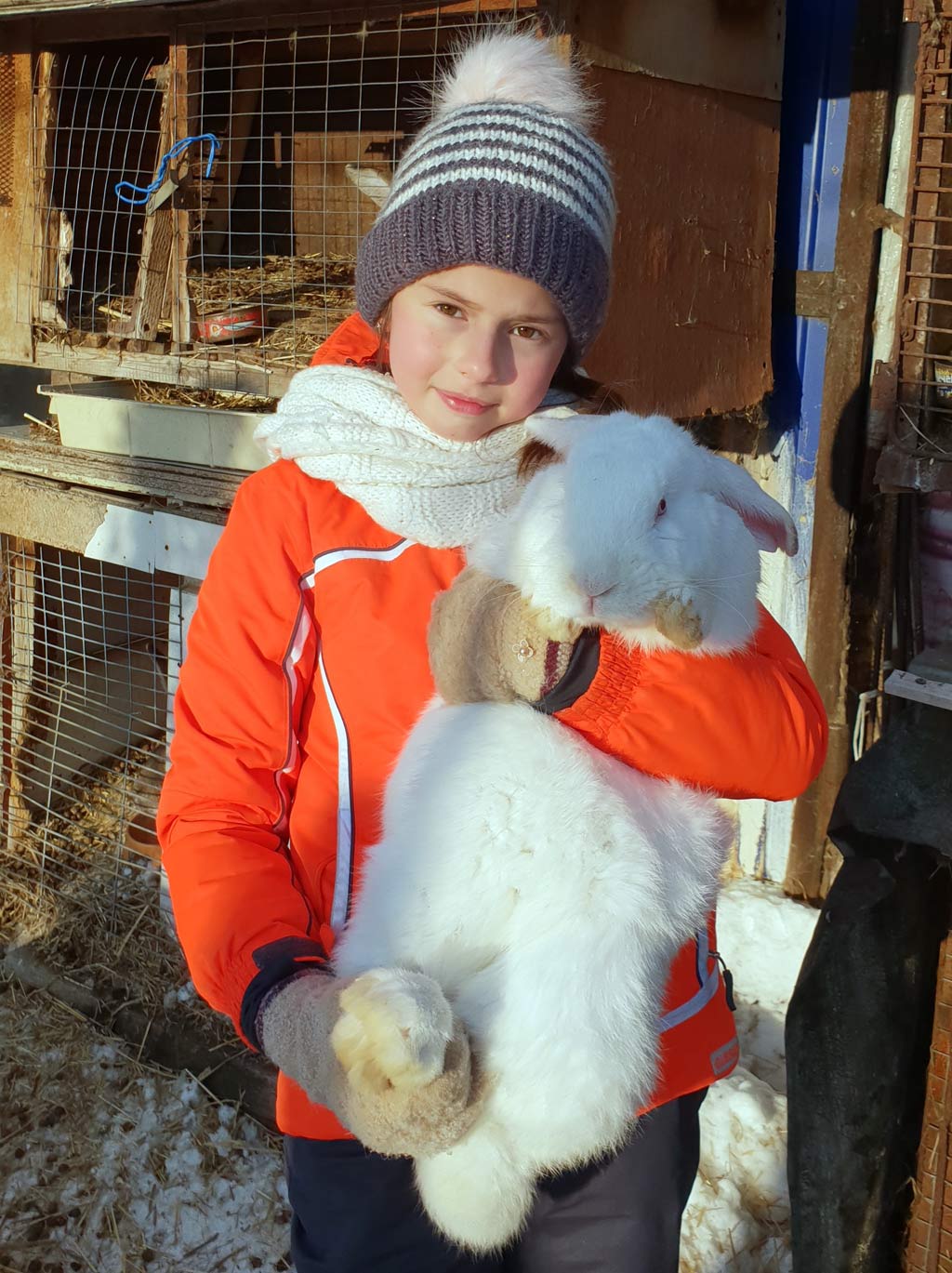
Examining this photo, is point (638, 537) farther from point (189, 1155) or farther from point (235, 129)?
point (235, 129)

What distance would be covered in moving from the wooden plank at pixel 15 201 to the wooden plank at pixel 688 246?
1887 mm

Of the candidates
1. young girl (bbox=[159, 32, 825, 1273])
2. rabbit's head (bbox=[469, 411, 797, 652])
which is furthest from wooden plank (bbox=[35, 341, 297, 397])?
rabbit's head (bbox=[469, 411, 797, 652])

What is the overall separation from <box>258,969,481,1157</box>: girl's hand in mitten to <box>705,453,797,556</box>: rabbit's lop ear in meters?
0.66

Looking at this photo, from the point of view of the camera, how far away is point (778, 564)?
3.14 meters

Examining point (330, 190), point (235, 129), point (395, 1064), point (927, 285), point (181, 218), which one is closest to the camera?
point (395, 1064)

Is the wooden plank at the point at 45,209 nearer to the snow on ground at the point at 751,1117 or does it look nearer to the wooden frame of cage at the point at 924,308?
the wooden frame of cage at the point at 924,308

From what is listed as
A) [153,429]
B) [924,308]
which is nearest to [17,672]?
[153,429]

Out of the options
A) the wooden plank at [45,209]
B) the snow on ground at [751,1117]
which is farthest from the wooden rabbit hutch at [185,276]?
the snow on ground at [751,1117]

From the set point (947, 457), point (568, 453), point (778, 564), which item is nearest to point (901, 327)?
point (947, 457)

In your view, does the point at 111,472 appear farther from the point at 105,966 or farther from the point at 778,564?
the point at 778,564

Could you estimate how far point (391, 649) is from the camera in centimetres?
137

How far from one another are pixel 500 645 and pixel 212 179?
101 inches

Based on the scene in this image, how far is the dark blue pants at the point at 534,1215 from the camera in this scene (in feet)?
4.48

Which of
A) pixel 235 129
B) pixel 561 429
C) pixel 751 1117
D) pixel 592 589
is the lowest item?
pixel 751 1117
